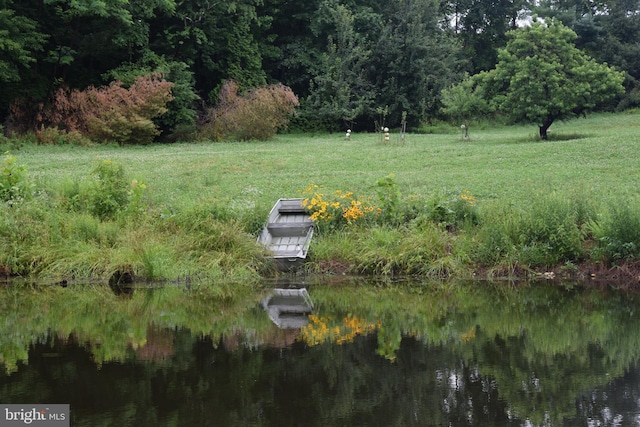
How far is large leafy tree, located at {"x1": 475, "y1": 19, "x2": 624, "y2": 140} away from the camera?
28281mm

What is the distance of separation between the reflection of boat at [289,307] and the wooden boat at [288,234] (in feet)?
3.90

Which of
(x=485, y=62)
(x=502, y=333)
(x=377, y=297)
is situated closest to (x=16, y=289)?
(x=377, y=297)

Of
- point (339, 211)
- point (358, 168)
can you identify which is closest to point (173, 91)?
point (358, 168)

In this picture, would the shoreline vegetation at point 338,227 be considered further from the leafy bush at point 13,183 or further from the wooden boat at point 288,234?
the wooden boat at point 288,234

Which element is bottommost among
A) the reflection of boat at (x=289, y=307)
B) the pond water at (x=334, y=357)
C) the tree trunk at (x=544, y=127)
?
the reflection of boat at (x=289, y=307)

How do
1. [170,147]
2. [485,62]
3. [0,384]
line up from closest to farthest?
1. [0,384]
2. [170,147]
3. [485,62]

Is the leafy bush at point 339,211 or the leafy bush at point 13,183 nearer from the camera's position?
the leafy bush at point 339,211

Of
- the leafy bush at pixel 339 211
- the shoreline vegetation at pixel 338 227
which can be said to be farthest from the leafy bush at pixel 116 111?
the leafy bush at pixel 339 211

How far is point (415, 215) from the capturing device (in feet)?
52.7

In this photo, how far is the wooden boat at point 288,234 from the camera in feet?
50.1

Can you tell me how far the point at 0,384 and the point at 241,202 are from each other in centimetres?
907

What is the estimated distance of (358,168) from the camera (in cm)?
2186

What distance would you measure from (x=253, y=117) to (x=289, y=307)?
19823mm

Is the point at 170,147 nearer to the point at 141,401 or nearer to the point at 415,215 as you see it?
the point at 415,215
